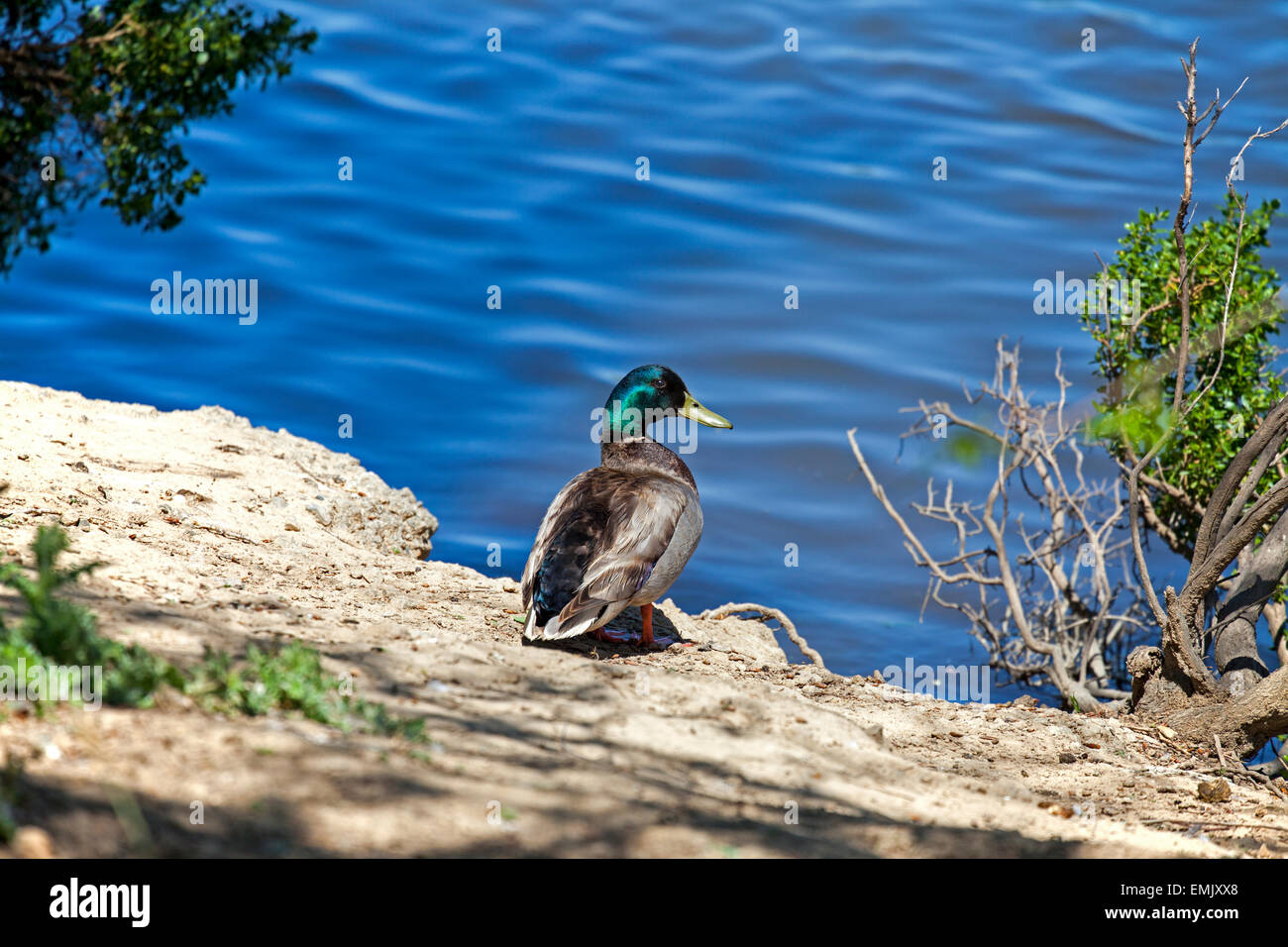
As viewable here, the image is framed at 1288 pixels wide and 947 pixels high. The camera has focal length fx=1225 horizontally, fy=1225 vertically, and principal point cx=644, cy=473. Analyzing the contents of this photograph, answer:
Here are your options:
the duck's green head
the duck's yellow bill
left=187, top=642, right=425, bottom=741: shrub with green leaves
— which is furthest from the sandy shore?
the duck's yellow bill

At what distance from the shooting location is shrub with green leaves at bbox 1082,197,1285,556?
691 cm

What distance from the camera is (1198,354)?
6.93 metres

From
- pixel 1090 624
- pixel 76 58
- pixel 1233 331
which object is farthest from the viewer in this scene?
pixel 1090 624

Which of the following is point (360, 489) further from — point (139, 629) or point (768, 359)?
point (768, 359)

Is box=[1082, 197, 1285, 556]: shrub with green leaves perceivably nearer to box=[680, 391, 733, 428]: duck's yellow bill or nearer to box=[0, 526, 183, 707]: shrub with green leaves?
box=[680, 391, 733, 428]: duck's yellow bill

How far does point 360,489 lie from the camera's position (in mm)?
7875

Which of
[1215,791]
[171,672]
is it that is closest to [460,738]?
[171,672]

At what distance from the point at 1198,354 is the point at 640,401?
3167mm

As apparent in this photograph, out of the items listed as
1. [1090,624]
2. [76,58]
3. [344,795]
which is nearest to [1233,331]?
[1090,624]

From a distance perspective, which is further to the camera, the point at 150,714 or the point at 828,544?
the point at 828,544

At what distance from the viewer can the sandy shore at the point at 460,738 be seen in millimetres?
3037

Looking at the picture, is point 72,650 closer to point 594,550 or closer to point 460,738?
point 460,738

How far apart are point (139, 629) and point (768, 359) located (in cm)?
1049

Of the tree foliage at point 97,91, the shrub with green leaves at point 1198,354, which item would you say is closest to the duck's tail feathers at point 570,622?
the shrub with green leaves at point 1198,354
